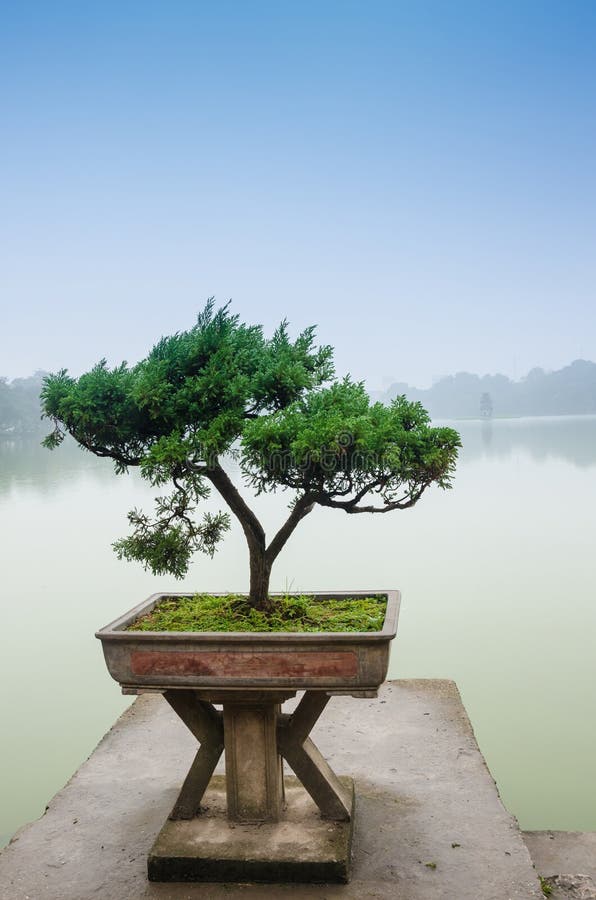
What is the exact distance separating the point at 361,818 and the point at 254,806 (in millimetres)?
487

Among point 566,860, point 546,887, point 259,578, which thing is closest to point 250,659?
point 259,578

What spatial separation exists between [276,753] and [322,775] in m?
0.20

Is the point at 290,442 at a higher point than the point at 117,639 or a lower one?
higher

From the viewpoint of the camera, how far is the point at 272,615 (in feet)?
10.2

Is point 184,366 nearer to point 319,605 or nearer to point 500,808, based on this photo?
point 319,605

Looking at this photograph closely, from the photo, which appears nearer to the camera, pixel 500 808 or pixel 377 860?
pixel 377 860

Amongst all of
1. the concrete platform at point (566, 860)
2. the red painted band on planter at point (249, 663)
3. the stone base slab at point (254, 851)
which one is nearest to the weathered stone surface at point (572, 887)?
the concrete platform at point (566, 860)

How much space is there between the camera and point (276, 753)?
3.10m

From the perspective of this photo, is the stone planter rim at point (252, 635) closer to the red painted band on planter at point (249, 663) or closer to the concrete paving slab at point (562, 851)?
the red painted band on planter at point (249, 663)

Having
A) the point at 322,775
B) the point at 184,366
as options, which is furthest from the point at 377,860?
the point at 184,366

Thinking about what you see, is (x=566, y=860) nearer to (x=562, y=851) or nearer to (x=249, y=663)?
(x=562, y=851)

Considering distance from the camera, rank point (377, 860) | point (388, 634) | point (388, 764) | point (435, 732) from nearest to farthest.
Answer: point (388, 634) < point (377, 860) < point (388, 764) < point (435, 732)

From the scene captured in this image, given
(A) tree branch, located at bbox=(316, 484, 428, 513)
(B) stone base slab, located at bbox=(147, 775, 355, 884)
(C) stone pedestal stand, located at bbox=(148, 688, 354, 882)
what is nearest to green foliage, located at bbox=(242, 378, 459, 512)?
(A) tree branch, located at bbox=(316, 484, 428, 513)

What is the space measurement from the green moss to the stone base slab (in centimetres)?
77
